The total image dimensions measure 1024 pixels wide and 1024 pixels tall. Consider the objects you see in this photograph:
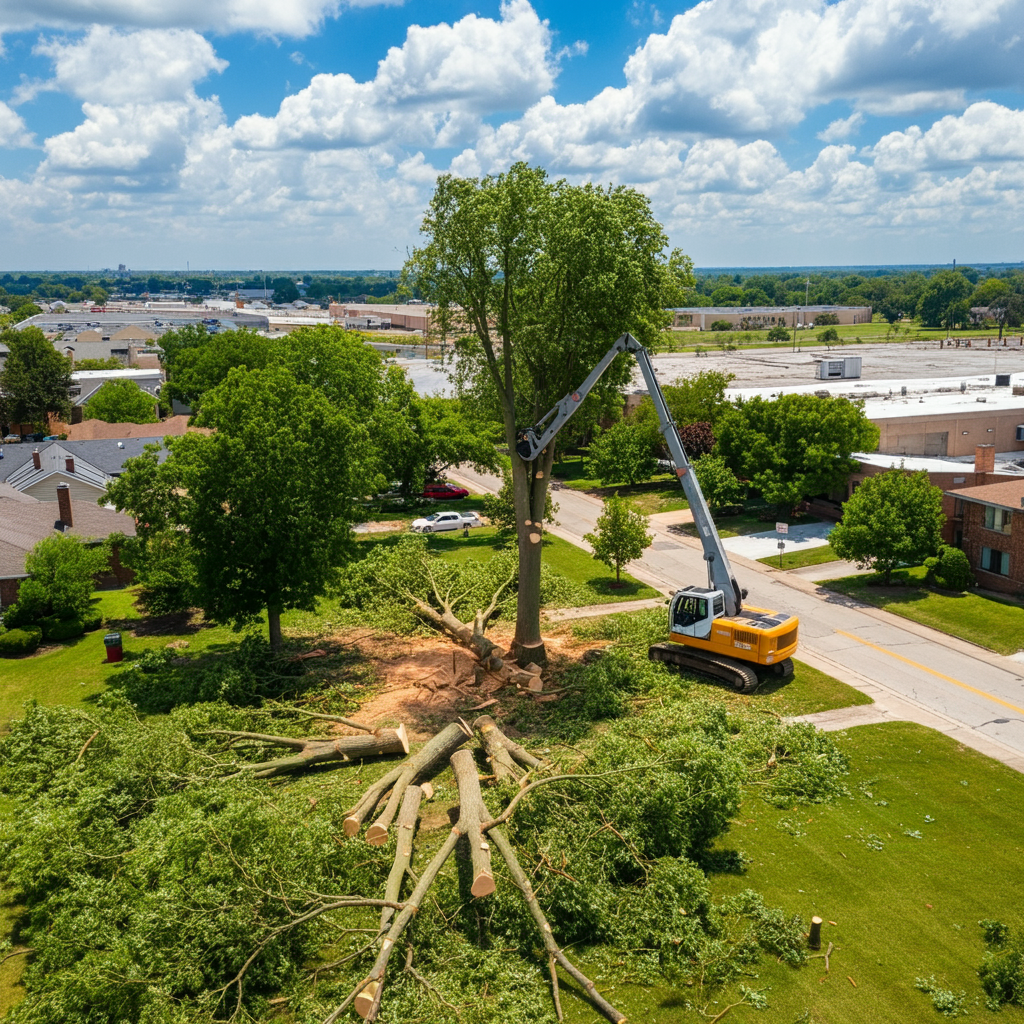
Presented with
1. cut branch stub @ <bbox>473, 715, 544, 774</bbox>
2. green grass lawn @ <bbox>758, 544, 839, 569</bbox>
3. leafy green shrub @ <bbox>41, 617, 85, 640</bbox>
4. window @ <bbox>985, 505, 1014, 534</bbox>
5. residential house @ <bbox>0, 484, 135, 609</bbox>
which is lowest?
leafy green shrub @ <bbox>41, 617, 85, 640</bbox>

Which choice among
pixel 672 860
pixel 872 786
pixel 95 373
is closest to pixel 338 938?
pixel 672 860

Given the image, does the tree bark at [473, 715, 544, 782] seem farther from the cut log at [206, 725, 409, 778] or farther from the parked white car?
the parked white car

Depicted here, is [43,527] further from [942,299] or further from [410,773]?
[942,299]

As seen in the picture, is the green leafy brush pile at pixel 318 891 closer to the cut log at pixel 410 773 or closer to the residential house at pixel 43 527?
the cut log at pixel 410 773

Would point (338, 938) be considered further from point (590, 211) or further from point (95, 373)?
point (95, 373)

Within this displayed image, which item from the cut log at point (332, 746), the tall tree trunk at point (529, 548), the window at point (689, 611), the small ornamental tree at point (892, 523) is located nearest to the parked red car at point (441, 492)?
the small ornamental tree at point (892, 523)

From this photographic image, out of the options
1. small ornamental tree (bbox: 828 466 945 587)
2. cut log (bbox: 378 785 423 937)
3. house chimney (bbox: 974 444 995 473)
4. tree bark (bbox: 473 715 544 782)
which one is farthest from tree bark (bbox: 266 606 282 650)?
house chimney (bbox: 974 444 995 473)
